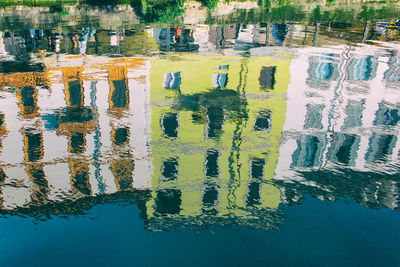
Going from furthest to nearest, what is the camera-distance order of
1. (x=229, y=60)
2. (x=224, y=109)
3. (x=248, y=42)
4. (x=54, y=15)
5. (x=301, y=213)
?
(x=54, y=15)
(x=248, y=42)
(x=229, y=60)
(x=224, y=109)
(x=301, y=213)

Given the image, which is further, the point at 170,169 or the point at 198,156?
the point at 198,156

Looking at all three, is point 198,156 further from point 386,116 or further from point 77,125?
point 386,116

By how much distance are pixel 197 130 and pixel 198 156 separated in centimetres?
108

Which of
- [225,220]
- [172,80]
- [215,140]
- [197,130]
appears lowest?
[225,220]

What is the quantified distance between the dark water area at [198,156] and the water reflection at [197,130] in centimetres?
3

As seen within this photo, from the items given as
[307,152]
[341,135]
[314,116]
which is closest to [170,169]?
[307,152]

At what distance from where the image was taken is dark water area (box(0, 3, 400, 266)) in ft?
14.3

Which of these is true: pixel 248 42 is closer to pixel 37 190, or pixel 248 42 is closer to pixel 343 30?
pixel 343 30

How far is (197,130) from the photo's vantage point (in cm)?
733

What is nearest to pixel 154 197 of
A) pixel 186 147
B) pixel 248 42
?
pixel 186 147

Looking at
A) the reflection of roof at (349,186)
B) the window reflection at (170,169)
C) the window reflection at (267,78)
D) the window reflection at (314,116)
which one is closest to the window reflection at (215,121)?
the window reflection at (170,169)

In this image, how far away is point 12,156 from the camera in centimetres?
641

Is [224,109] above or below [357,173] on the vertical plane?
above

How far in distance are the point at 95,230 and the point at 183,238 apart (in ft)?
3.59
